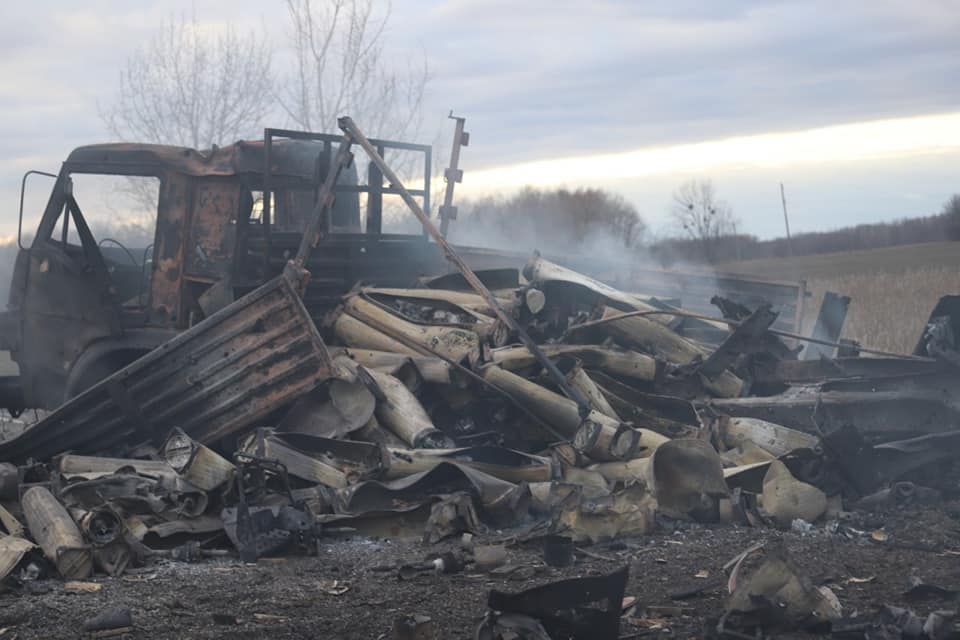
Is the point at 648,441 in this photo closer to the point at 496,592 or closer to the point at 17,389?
the point at 496,592

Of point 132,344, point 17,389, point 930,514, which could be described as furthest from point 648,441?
point 17,389

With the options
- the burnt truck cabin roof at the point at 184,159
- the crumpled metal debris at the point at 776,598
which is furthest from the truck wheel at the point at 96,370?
the crumpled metal debris at the point at 776,598

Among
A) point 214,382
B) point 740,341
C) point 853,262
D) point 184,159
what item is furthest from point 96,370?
point 853,262

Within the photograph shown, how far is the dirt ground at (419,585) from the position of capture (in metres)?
4.67

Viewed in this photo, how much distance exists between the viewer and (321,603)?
5055 millimetres

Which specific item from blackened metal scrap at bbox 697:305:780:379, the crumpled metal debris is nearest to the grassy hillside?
blackened metal scrap at bbox 697:305:780:379

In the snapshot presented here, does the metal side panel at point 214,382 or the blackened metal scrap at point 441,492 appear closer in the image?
the blackened metal scrap at point 441,492

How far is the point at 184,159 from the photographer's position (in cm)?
943

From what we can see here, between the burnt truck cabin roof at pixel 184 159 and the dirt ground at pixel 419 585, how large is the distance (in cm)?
432

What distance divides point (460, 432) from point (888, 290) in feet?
56.3

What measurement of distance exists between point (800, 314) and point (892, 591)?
6335 mm

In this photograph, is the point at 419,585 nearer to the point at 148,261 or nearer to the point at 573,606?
the point at 573,606

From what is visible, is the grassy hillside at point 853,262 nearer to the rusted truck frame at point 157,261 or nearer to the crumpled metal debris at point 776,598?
the rusted truck frame at point 157,261

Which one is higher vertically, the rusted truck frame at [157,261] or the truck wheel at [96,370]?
the rusted truck frame at [157,261]
